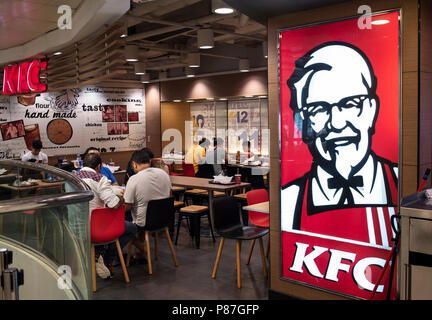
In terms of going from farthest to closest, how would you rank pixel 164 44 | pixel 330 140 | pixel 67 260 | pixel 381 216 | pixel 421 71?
pixel 164 44
pixel 330 140
pixel 381 216
pixel 421 71
pixel 67 260

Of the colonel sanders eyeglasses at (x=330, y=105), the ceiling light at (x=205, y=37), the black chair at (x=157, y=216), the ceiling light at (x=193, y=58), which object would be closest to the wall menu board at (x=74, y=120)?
the ceiling light at (x=193, y=58)

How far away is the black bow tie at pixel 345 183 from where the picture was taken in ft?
11.6

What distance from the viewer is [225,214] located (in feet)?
16.2

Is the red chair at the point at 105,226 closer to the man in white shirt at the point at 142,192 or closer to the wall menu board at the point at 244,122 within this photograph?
the man in white shirt at the point at 142,192

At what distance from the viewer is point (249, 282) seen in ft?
15.5

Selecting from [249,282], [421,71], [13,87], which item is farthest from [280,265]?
[13,87]

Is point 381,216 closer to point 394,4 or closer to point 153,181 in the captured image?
point 394,4

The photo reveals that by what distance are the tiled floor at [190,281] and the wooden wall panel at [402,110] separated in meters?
0.57

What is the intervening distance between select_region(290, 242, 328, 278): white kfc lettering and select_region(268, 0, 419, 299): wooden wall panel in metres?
0.16

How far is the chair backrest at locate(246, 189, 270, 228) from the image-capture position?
521 centimetres

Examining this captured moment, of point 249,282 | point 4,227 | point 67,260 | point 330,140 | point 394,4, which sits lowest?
point 249,282

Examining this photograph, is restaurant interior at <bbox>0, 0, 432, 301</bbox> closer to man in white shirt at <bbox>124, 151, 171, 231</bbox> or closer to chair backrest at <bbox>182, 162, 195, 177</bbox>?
man in white shirt at <bbox>124, 151, 171, 231</bbox>

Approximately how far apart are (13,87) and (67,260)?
17.1 feet

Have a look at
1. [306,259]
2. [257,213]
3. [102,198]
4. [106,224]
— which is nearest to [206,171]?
[257,213]
